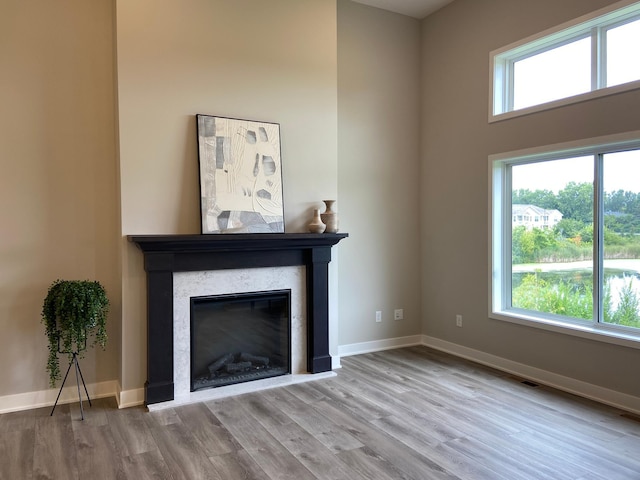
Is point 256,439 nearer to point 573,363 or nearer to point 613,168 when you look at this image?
point 573,363

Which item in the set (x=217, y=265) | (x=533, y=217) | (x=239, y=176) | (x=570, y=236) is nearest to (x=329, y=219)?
(x=239, y=176)

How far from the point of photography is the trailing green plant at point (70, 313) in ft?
10.1

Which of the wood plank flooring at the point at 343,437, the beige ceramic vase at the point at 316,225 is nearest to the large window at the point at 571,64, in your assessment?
the beige ceramic vase at the point at 316,225

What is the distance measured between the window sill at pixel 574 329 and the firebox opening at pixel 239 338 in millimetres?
1980

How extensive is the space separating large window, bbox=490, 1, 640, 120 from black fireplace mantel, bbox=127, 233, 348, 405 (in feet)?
6.69

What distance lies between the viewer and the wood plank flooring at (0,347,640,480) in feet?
8.21

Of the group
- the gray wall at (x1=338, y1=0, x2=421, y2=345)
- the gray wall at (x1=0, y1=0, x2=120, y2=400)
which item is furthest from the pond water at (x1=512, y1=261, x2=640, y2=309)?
the gray wall at (x1=0, y1=0, x2=120, y2=400)

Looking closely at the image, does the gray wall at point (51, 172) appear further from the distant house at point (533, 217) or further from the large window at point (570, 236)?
the distant house at point (533, 217)

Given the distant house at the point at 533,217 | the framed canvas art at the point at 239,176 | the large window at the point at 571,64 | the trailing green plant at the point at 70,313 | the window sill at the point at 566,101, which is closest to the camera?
the trailing green plant at the point at 70,313

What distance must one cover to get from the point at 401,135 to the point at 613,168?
83.0 inches

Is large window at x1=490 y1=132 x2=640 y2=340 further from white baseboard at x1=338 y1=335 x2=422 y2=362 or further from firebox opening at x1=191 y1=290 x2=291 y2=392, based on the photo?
firebox opening at x1=191 y1=290 x2=291 y2=392

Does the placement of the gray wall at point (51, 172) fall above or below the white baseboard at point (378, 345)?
above

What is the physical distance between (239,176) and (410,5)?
2.65 m

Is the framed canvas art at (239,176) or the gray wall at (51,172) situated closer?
the gray wall at (51,172)
